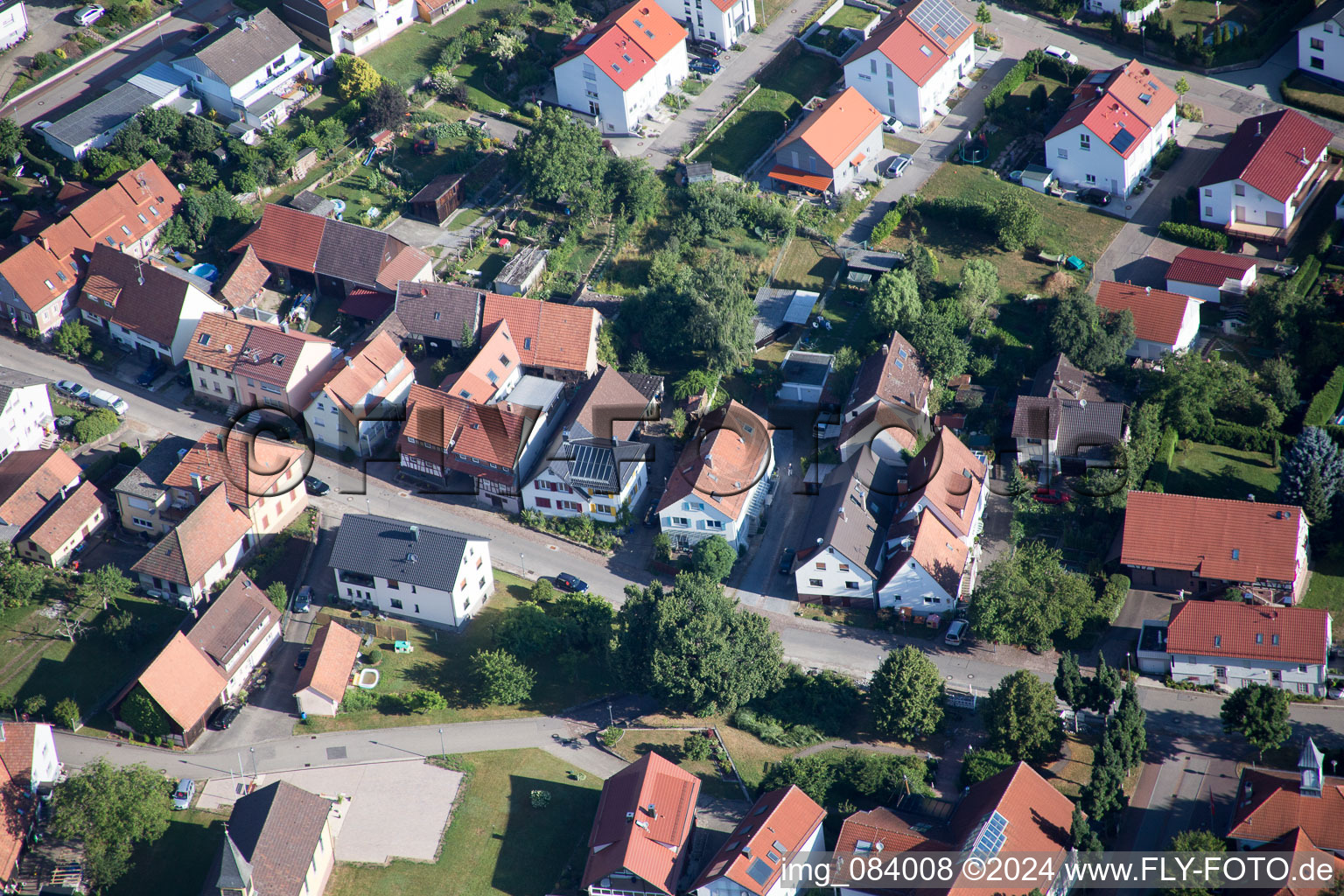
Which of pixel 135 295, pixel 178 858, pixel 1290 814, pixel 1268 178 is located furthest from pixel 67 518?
pixel 1268 178

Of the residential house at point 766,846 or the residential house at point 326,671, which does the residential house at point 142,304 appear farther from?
the residential house at point 766,846

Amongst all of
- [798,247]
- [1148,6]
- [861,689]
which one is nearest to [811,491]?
[861,689]

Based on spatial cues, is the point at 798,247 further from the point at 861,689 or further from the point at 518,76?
the point at 861,689

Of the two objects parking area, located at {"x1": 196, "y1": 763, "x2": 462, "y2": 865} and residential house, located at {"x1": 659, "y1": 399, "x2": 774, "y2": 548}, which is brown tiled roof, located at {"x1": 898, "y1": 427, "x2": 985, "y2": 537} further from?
parking area, located at {"x1": 196, "y1": 763, "x2": 462, "y2": 865}

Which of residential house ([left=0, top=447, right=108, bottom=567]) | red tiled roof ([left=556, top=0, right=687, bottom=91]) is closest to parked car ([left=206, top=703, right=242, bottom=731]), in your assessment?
residential house ([left=0, top=447, right=108, bottom=567])

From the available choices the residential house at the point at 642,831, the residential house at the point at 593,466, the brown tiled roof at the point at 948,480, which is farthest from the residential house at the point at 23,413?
the brown tiled roof at the point at 948,480

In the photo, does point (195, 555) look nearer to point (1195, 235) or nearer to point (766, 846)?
point (766, 846)
